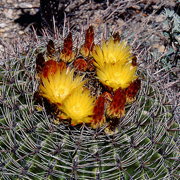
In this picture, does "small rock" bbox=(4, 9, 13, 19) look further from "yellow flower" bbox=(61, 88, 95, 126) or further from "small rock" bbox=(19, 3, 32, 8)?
"yellow flower" bbox=(61, 88, 95, 126)

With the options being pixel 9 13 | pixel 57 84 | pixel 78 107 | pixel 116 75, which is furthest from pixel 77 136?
pixel 9 13

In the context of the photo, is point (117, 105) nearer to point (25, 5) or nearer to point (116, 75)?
point (116, 75)

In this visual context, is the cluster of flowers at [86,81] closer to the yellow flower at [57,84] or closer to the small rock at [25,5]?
the yellow flower at [57,84]

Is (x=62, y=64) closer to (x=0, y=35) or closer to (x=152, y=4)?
(x=0, y=35)

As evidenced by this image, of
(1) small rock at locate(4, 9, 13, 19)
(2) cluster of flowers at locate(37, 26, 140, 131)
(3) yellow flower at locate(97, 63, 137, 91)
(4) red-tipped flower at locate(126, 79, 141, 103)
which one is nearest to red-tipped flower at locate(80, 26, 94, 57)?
(2) cluster of flowers at locate(37, 26, 140, 131)

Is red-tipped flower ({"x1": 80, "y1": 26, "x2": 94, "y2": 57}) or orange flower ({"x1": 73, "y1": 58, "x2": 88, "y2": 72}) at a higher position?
red-tipped flower ({"x1": 80, "y1": 26, "x2": 94, "y2": 57})

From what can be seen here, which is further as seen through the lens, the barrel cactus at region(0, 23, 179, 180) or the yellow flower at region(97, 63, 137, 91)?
the yellow flower at region(97, 63, 137, 91)
